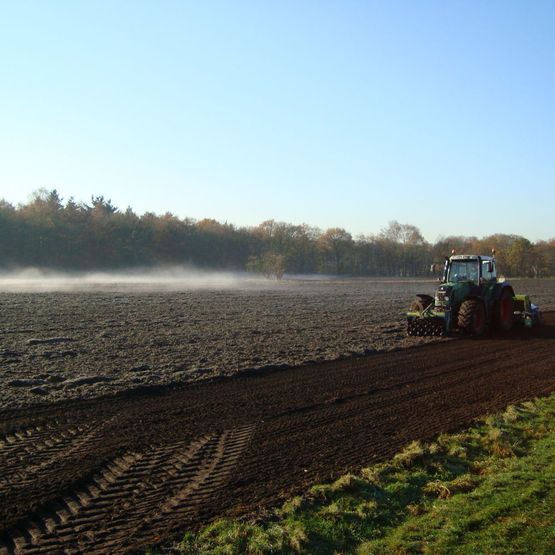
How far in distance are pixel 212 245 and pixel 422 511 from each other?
10164cm

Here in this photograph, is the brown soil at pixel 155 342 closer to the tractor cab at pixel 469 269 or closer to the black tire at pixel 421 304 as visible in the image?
the black tire at pixel 421 304

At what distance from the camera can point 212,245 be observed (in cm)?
10594

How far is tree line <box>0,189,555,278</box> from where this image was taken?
263ft

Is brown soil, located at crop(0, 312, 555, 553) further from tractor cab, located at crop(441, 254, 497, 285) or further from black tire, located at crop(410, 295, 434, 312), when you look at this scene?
tractor cab, located at crop(441, 254, 497, 285)

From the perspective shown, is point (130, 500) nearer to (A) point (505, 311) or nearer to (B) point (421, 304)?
(B) point (421, 304)

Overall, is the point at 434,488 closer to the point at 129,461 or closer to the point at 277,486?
the point at 277,486

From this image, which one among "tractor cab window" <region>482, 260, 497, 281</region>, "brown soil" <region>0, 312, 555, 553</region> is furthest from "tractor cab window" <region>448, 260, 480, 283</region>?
"brown soil" <region>0, 312, 555, 553</region>

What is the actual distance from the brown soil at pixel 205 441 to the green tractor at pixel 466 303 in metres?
5.40

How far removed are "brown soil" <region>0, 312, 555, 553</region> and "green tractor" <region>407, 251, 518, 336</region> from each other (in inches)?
213

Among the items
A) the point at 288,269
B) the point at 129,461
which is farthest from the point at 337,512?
the point at 288,269

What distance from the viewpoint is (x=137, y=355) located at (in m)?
14.3

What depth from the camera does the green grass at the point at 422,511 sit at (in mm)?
4734

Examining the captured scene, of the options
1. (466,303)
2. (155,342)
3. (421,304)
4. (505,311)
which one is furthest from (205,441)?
(505,311)

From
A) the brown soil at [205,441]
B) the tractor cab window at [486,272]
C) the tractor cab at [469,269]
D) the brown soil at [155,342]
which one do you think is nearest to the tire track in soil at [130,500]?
the brown soil at [205,441]
